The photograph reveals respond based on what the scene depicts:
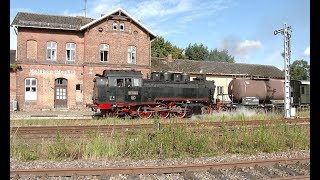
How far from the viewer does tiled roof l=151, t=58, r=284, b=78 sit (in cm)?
3528

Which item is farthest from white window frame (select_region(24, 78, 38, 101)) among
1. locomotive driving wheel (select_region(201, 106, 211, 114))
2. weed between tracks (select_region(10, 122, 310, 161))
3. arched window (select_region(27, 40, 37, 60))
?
weed between tracks (select_region(10, 122, 310, 161))

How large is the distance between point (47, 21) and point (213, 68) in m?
19.7

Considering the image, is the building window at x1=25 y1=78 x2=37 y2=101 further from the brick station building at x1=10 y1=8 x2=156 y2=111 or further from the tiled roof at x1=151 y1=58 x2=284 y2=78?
the tiled roof at x1=151 y1=58 x2=284 y2=78

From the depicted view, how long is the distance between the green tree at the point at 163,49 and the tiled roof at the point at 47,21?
98.1 ft

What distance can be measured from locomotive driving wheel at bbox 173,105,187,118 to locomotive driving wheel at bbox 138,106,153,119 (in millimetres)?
1582

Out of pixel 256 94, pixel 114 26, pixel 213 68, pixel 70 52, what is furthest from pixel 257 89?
pixel 70 52

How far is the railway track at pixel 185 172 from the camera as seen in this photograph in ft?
20.5

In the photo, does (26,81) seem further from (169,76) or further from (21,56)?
(169,76)

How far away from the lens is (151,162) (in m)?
7.67

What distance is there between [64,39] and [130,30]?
21.3 ft

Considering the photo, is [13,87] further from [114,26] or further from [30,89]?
[114,26]

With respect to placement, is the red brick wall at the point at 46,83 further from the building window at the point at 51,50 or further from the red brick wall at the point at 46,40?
the building window at the point at 51,50
